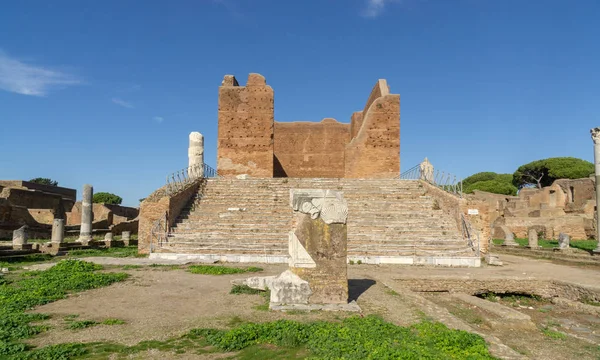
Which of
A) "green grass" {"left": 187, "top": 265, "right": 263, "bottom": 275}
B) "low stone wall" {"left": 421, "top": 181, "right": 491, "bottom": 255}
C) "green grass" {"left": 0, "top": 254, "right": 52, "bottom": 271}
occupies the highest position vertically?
"low stone wall" {"left": 421, "top": 181, "right": 491, "bottom": 255}

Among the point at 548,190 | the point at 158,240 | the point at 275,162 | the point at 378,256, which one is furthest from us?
the point at 548,190

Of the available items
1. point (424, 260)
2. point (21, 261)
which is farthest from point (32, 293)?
point (424, 260)

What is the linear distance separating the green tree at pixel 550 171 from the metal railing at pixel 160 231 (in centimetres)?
5229

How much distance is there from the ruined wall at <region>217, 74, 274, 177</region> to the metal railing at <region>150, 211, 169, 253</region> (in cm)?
948

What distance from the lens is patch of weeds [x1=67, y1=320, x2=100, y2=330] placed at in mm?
5054

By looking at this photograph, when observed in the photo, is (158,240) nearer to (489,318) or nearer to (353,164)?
(489,318)

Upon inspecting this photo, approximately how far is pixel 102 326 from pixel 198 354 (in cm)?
171

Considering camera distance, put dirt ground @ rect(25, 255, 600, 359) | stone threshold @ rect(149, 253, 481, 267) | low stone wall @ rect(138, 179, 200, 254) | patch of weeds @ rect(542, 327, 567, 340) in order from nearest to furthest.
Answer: dirt ground @ rect(25, 255, 600, 359), patch of weeds @ rect(542, 327, 567, 340), stone threshold @ rect(149, 253, 481, 267), low stone wall @ rect(138, 179, 200, 254)

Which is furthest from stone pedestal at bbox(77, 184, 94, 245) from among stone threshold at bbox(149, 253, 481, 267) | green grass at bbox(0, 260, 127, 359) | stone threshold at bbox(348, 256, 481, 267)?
stone threshold at bbox(348, 256, 481, 267)

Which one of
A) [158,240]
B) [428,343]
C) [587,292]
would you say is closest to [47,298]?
[428,343]

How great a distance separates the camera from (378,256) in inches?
488

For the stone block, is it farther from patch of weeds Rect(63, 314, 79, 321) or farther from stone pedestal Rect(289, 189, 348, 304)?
patch of weeds Rect(63, 314, 79, 321)

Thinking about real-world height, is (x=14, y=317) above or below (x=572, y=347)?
above

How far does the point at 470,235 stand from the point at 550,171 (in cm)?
4956
